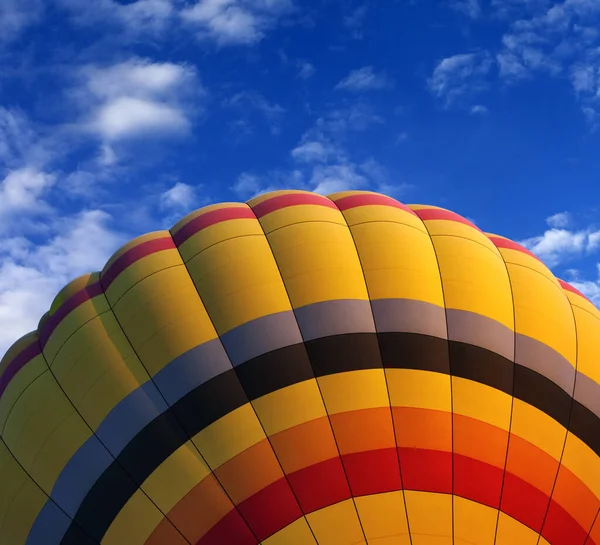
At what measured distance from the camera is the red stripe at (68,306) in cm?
771

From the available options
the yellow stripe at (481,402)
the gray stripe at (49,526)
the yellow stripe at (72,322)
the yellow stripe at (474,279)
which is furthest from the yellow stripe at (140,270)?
the yellow stripe at (481,402)

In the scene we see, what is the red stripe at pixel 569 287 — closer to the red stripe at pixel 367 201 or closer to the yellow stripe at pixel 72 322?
the red stripe at pixel 367 201

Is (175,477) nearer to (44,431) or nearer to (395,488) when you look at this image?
(44,431)

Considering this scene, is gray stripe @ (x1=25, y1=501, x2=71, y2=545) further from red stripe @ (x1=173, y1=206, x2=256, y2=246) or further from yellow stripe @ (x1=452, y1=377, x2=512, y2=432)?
yellow stripe @ (x1=452, y1=377, x2=512, y2=432)

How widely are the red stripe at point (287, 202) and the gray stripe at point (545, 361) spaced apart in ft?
8.27

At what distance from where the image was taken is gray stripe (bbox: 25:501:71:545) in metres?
6.69

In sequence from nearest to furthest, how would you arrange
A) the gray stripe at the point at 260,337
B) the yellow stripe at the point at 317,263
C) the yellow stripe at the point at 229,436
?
the yellow stripe at the point at 229,436 < the gray stripe at the point at 260,337 < the yellow stripe at the point at 317,263

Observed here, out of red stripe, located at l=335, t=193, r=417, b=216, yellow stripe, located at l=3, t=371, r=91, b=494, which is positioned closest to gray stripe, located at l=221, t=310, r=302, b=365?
yellow stripe, located at l=3, t=371, r=91, b=494

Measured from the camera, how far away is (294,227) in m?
7.54

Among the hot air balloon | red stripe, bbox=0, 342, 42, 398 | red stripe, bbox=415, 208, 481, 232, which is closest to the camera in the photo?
the hot air balloon

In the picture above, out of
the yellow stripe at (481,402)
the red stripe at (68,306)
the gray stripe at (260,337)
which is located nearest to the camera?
the yellow stripe at (481,402)

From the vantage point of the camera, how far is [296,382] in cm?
655

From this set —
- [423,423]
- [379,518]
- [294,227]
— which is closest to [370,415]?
[423,423]

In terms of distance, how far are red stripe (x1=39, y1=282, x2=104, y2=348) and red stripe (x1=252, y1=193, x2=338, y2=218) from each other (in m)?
1.94
